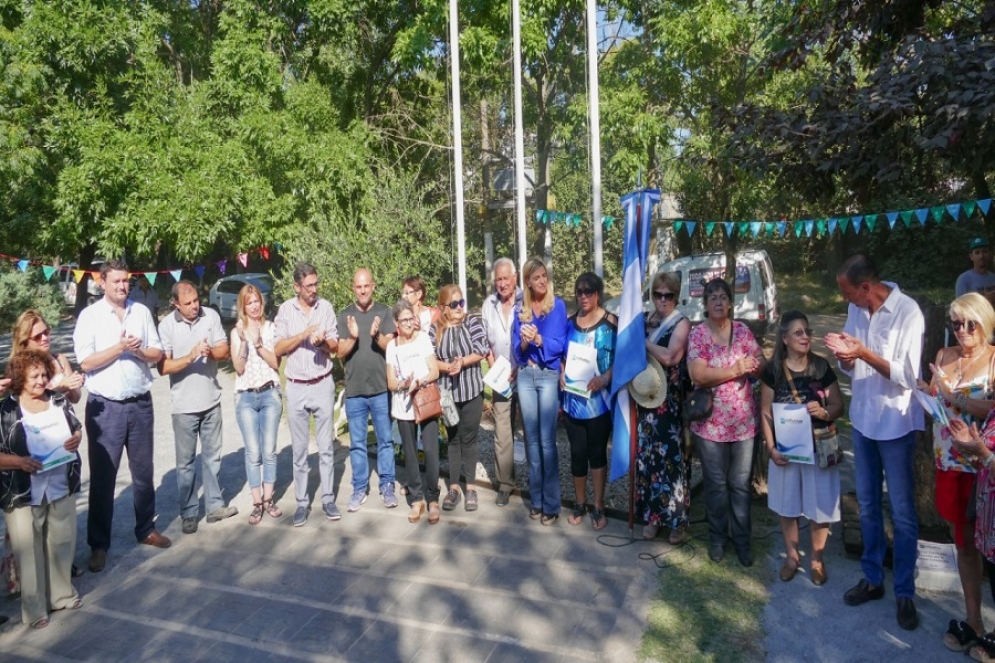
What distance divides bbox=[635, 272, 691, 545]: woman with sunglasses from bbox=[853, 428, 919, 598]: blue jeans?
1230mm

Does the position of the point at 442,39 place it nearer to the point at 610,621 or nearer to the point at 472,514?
the point at 472,514

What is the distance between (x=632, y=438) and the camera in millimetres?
5516

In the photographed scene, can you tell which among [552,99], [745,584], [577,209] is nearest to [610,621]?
[745,584]

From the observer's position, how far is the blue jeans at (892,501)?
424 cm

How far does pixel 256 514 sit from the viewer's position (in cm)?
616

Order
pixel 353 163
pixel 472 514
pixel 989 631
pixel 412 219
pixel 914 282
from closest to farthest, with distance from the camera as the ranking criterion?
pixel 989 631 < pixel 472 514 < pixel 412 219 < pixel 353 163 < pixel 914 282

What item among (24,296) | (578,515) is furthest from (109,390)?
(24,296)

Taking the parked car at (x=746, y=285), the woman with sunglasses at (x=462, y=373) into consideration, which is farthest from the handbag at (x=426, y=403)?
the parked car at (x=746, y=285)

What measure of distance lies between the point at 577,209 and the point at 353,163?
18.2 meters

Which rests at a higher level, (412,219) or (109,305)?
(412,219)

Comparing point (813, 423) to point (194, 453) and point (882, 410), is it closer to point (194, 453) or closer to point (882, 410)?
point (882, 410)

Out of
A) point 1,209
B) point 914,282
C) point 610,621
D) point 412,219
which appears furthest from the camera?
point 914,282

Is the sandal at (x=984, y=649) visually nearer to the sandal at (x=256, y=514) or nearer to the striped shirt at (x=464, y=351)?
the striped shirt at (x=464, y=351)

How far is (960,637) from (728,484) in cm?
154
